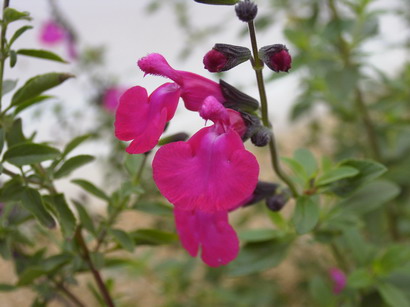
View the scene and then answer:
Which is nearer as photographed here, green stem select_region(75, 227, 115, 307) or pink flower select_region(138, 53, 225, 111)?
pink flower select_region(138, 53, 225, 111)

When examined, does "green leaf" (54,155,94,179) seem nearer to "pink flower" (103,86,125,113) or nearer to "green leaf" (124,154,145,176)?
"green leaf" (124,154,145,176)

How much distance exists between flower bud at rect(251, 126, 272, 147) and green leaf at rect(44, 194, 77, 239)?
0.23 meters

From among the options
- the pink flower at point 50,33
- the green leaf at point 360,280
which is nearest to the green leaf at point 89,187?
the green leaf at point 360,280

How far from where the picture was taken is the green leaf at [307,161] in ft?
2.41

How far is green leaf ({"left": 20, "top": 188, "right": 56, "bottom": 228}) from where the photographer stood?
55 cm

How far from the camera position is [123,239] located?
0.65 m

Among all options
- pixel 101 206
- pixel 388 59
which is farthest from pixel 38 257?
pixel 388 59

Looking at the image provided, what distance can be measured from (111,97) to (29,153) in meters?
1.19

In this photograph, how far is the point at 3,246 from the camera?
670 millimetres

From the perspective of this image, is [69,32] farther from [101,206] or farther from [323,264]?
[323,264]

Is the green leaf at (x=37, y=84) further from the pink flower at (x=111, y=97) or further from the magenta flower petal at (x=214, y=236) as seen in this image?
the pink flower at (x=111, y=97)

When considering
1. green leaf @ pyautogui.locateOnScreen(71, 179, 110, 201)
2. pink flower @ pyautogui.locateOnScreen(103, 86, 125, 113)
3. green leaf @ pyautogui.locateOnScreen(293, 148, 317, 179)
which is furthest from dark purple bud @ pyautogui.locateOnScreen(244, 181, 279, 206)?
pink flower @ pyautogui.locateOnScreen(103, 86, 125, 113)

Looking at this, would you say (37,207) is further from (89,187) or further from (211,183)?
(211,183)

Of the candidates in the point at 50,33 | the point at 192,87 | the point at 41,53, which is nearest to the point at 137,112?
the point at 192,87
